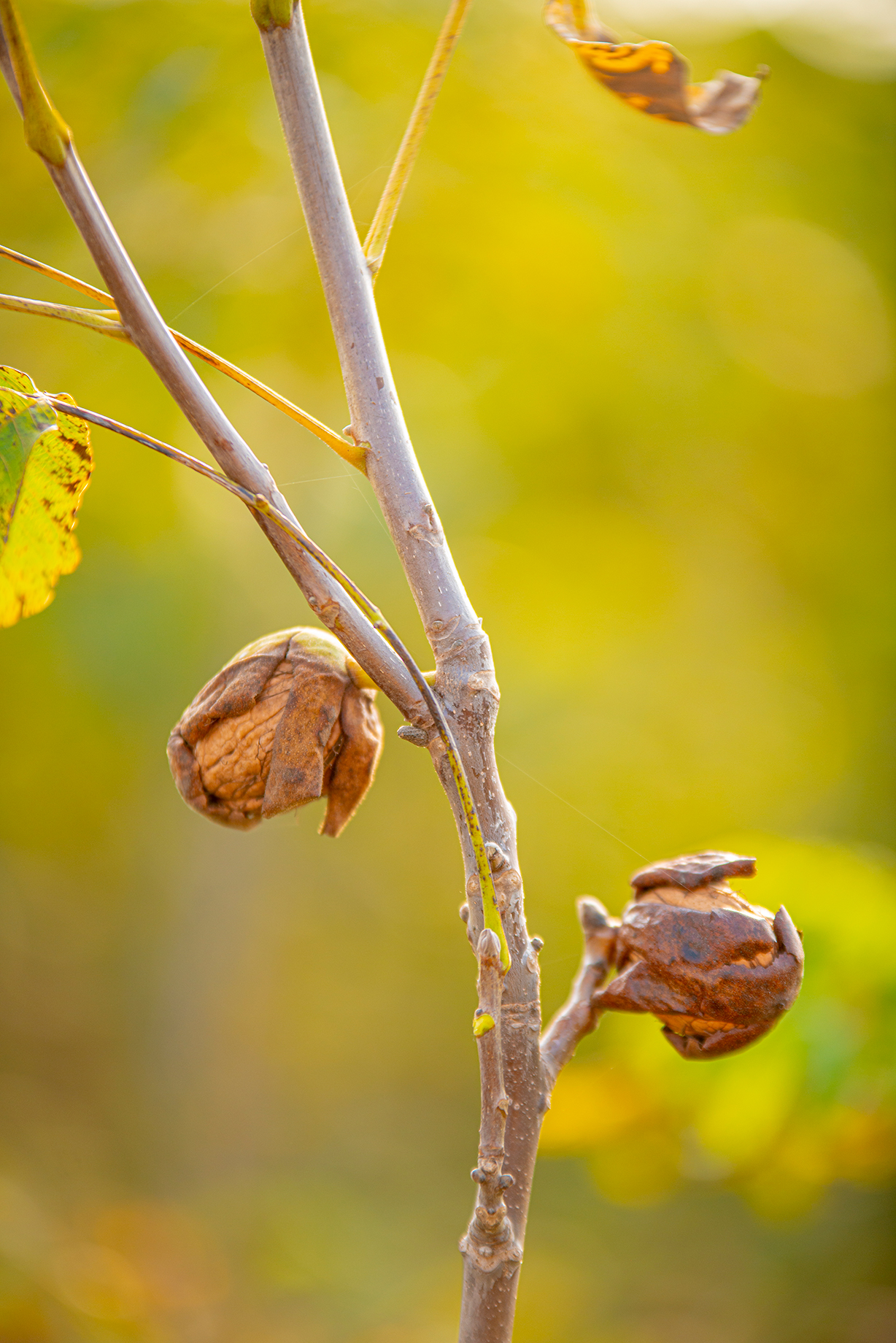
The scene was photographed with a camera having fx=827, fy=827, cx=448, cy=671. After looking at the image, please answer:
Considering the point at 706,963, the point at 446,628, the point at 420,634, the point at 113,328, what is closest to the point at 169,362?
the point at 113,328

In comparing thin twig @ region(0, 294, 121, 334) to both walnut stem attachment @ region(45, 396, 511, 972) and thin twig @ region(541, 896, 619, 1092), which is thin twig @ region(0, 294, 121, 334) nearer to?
walnut stem attachment @ region(45, 396, 511, 972)

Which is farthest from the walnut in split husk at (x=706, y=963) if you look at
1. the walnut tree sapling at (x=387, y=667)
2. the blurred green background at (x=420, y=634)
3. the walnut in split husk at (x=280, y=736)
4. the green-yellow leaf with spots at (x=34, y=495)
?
the blurred green background at (x=420, y=634)

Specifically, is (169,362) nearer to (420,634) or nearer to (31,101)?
(31,101)

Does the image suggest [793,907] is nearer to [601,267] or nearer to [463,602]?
[463,602]

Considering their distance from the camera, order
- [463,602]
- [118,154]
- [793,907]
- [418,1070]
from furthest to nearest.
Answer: [418,1070] → [118,154] → [793,907] → [463,602]

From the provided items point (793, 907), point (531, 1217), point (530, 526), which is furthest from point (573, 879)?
point (793, 907)

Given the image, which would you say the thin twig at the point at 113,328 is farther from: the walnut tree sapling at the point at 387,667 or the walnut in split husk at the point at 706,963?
the walnut in split husk at the point at 706,963

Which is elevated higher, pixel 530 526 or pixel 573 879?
pixel 530 526
